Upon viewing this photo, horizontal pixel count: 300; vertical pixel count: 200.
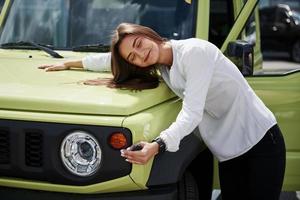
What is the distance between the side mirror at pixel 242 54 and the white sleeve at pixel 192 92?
23.9 inches

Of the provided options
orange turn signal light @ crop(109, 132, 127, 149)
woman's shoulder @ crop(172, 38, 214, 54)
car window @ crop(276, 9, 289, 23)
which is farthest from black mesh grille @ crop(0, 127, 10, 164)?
car window @ crop(276, 9, 289, 23)

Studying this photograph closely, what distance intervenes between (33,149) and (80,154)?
0.80 ft

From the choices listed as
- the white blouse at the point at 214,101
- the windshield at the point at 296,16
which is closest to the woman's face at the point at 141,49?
the white blouse at the point at 214,101

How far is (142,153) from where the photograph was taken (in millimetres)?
2705

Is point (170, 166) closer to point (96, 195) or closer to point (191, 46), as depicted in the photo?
point (96, 195)

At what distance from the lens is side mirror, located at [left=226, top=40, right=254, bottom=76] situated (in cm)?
358

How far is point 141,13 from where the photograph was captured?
4.18 metres

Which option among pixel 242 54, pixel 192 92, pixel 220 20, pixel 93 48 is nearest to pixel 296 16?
pixel 220 20

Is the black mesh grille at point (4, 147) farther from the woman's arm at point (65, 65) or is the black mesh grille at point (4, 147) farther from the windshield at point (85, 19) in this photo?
the windshield at point (85, 19)

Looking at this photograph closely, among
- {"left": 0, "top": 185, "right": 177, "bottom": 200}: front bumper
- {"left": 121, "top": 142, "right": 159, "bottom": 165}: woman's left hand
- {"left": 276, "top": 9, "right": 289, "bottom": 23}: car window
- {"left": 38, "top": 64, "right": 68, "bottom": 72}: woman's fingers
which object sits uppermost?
{"left": 38, "top": 64, "right": 68, "bottom": 72}: woman's fingers

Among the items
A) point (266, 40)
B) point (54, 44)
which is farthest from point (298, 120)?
point (266, 40)

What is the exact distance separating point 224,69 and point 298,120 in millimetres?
908

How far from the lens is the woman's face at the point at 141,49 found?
302 cm

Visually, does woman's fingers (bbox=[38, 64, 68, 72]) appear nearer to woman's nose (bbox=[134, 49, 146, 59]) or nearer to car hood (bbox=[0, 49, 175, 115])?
car hood (bbox=[0, 49, 175, 115])
